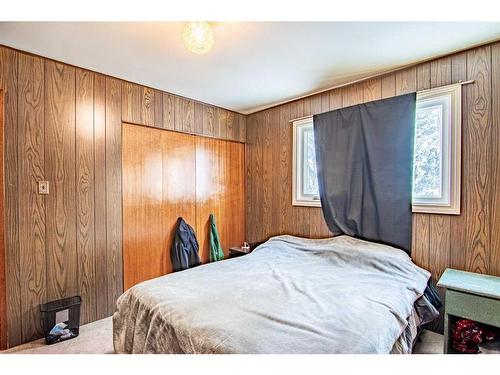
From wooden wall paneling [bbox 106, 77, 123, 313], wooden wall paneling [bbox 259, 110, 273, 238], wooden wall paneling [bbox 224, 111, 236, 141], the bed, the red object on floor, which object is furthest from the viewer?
wooden wall paneling [bbox 224, 111, 236, 141]

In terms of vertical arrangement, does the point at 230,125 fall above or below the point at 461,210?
above

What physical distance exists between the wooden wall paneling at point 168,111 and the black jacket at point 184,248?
1002mm

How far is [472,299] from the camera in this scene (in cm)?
149

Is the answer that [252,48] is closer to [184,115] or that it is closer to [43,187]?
[184,115]

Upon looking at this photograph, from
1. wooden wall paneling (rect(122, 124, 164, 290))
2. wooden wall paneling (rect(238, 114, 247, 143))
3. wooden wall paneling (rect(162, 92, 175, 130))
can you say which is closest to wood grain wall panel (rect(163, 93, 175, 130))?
wooden wall paneling (rect(162, 92, 175, 130))

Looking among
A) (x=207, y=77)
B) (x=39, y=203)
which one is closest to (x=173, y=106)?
(x=207, y=77)

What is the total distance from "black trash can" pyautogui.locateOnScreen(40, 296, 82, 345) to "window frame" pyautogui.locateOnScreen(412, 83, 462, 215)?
9.43 ft

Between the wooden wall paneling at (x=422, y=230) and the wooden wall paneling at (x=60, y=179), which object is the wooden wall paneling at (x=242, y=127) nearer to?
the wooden wall paneling at (x=60, y=179)

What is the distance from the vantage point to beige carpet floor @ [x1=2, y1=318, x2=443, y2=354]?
1799 mm

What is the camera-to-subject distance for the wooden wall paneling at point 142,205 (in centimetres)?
246

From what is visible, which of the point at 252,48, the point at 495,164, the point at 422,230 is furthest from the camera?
the point at 422,230

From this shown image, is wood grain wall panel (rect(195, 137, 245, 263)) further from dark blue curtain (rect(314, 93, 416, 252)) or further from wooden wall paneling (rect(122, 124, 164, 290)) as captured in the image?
dark blue curtain (rect(314, 93, 416, 252))

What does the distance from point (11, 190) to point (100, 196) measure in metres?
0.58

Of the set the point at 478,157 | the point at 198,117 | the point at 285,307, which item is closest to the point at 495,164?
the point at 478,157
